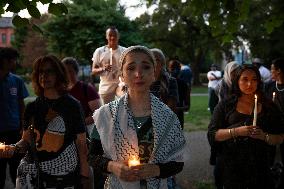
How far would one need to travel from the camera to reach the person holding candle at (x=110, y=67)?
7.32m

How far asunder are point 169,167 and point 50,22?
34941mm

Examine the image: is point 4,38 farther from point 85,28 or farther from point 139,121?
point 139,121

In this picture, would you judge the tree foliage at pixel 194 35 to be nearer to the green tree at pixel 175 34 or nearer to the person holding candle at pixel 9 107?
the green tree at pixel 175 34

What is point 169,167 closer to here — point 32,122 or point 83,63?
point 32,122

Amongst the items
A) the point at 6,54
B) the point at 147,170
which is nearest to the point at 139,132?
the point at 147,170

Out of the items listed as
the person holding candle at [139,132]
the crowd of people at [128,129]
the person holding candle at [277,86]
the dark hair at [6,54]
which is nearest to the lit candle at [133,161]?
the crowd of people at [128,129]

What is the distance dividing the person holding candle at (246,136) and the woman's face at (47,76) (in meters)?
1.48

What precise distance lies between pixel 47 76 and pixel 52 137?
508 mm

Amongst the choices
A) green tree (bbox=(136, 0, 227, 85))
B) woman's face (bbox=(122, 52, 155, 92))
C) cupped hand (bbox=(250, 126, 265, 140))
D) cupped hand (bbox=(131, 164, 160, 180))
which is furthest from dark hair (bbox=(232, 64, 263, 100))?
green tree (bbox=(136, 0, 227, 85))

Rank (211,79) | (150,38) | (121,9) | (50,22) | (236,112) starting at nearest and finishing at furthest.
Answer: (236,112) < (211,79) < (50,22) < (121,9) < (150,38)

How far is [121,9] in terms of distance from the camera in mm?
40688

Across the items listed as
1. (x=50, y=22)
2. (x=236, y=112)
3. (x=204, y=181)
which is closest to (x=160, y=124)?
(x=236, y=112)

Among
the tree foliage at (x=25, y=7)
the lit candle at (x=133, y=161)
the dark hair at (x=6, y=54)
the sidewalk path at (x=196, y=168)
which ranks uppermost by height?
the tree foliage at (x=25, y=7)

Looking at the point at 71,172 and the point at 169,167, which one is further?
the point at 71,172
